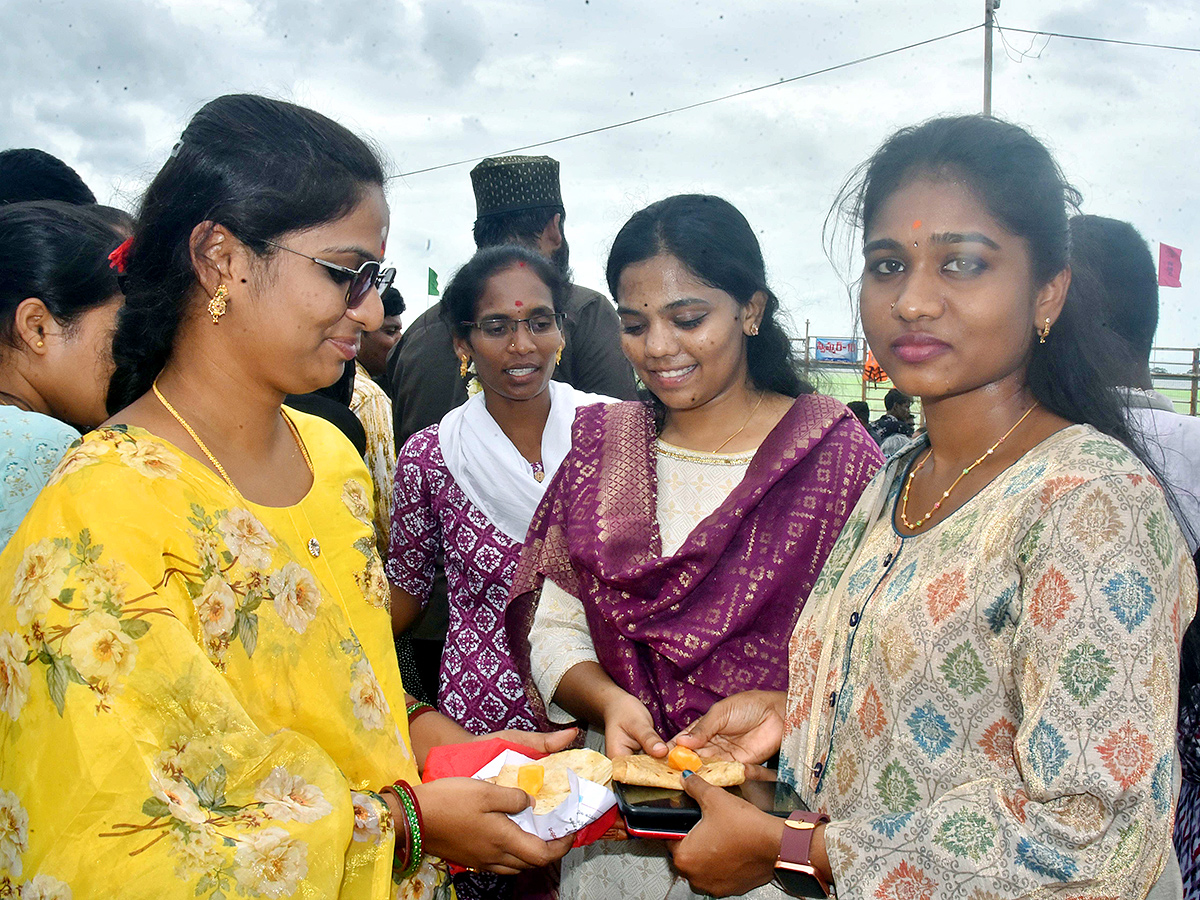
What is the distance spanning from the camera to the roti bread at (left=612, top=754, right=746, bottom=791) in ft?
6.40

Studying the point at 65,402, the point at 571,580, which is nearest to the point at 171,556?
the point at 65,402

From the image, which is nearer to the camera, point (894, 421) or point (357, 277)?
point (357, 277)

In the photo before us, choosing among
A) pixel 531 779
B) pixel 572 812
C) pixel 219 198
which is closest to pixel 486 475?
pixel 531 779

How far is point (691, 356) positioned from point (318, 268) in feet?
3.91

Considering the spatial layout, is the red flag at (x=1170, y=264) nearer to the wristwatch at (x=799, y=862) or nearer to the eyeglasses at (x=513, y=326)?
the eyeglasses at (x=513, y=326)

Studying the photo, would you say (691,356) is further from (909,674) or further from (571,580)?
(909,674)

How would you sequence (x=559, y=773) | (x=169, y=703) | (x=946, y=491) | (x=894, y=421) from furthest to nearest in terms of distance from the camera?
(x=894, y=421), (x=559, y=773), (x=946, y=491), (x=169, y=703)

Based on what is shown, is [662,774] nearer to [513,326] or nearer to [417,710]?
[417,710]

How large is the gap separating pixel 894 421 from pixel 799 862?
951cm

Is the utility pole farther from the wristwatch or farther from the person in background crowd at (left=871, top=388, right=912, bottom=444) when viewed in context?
the wristwatch

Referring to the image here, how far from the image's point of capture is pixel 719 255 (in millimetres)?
2631

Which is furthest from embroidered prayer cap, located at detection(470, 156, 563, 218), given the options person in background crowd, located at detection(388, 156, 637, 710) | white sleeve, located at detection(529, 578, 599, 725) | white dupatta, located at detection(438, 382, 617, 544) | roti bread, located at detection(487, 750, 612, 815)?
roti bread, located at detection(487, 750, 612, 815)

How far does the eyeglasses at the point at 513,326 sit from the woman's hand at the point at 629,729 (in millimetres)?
1664

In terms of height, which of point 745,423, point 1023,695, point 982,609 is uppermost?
point 745,423
